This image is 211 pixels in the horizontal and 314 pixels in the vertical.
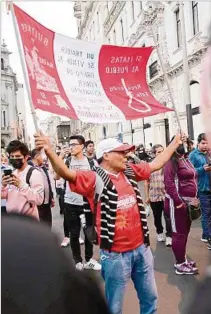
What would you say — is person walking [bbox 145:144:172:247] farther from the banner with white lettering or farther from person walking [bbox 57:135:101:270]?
the banner with white lettering

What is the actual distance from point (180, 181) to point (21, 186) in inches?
77.3

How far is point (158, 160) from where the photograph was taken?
3.50m

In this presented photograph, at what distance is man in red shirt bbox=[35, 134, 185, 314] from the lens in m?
3.03

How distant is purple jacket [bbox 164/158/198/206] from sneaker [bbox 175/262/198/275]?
0.71 metres

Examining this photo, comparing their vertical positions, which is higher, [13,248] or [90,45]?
[90,45]

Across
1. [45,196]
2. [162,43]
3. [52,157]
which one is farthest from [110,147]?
[162,43]

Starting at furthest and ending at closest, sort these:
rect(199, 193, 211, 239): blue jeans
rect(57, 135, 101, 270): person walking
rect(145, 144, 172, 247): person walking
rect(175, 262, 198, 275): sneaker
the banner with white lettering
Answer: rect(145, 144, 172, 247): person walking
rect(199, 193, 211, 239): blue jeans
rect(57, 135, 101, 270): person walking
rect(175, 262, 198, 275): sneaker
the banner with white lettering

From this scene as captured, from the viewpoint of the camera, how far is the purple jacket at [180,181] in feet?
16.1

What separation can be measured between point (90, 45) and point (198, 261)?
2931 mm

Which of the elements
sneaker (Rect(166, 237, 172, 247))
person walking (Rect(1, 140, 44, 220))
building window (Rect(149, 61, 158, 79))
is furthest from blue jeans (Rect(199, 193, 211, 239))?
building window (Rect(149, 61, 158, 79))

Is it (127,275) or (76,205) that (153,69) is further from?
(127,275)

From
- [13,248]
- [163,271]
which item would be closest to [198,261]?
[163,271]

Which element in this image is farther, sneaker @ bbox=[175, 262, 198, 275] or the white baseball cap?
sneaker @ bbox=[175, 262, 198, 275]

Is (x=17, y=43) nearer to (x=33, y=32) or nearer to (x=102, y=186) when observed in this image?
(x=33, y=32)
